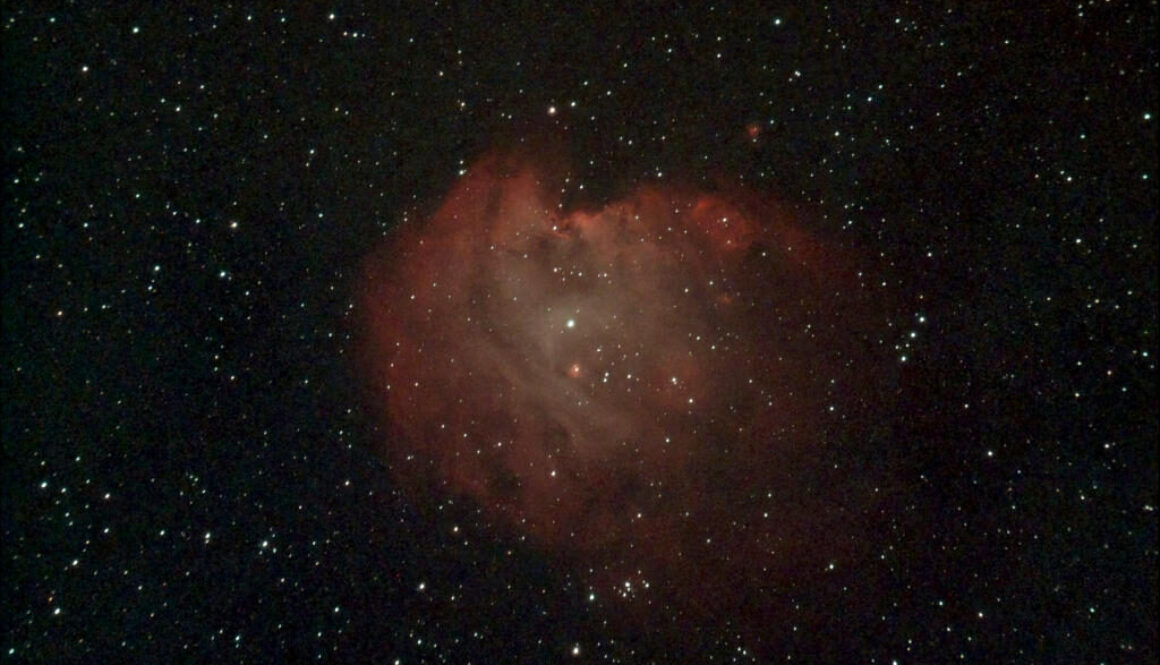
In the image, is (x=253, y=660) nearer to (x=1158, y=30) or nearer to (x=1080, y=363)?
(x=1080, y=363)

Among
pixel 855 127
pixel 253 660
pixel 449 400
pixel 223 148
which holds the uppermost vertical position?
pixel 855 127

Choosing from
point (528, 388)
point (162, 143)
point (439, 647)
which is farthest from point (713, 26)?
point (439, 647)

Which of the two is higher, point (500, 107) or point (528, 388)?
point (500, 107)

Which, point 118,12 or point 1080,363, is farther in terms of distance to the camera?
point 1080,363
